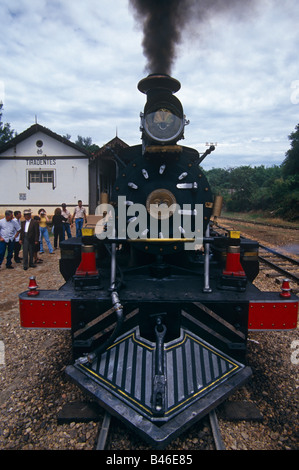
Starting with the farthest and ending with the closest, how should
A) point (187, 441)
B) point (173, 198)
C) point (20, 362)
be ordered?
point (20, 362), point (173, 198), point (187, 441)

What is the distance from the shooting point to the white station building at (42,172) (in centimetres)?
1712

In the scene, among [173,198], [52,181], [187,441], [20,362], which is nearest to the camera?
[187,441]

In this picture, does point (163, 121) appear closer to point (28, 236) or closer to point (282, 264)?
point (28, 236)

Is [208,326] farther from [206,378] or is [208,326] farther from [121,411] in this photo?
[121,411]

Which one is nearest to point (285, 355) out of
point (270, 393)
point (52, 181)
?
point (270, 393)

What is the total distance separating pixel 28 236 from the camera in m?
8.25

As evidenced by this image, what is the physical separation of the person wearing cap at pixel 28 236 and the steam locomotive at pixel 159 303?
4.96 meters

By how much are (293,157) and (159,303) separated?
100 feet

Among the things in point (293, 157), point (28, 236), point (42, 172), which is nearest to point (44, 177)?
point (42, 172)

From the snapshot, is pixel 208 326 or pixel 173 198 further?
pixel 173 198

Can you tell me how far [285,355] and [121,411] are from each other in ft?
7.53

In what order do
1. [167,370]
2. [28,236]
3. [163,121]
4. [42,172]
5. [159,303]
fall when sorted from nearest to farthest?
1. [167,370]
2. [159,303]
3. [163,121]
4. [28,236]
5. [42,172]

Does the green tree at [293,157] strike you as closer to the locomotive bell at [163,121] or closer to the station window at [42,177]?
the station window at [42,177]

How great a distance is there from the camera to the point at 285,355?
12.5 feet
